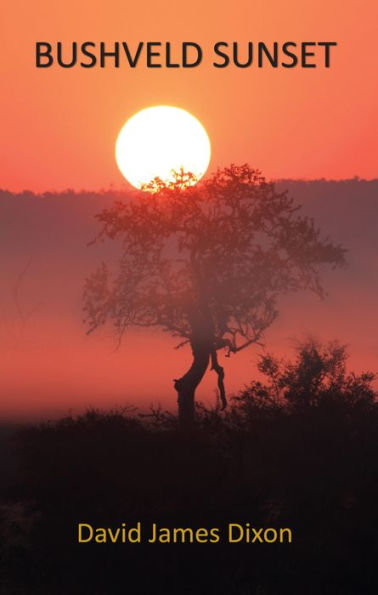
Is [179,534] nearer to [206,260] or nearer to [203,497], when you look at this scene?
[203,497]

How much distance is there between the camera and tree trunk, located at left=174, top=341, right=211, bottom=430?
2443 cm

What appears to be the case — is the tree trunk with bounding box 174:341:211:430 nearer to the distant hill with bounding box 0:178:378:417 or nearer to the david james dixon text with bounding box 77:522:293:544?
the david james dixon text with bounding box 77:522:293:544

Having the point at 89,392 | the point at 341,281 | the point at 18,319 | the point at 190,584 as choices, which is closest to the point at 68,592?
the point at 190,584

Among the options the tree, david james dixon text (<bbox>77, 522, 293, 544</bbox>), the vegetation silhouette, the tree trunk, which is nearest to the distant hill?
the tree

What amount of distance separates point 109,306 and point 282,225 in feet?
16.2

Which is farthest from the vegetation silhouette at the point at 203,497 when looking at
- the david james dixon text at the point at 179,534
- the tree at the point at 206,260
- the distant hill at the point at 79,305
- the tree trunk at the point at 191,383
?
the distant hill at the point at 79,305

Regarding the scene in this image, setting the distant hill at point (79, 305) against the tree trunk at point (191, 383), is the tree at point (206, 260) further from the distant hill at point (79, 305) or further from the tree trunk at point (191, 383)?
the distant hill at point (79, 305)

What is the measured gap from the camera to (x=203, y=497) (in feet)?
58.3

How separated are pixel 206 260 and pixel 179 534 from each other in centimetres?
1038

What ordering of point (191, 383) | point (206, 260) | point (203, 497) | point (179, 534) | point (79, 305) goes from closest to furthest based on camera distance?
1. point (179, 534)
2. point (203, 497)
3. point (191, 383)
4. point (206, 260)
5. point (79, 305)

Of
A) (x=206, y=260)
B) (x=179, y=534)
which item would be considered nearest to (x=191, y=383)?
(x=206, y=260)

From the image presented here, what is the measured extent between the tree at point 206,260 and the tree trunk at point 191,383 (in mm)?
38

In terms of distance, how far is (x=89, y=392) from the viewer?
4744cm

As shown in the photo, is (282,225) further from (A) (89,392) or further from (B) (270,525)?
(A) (89,392)
